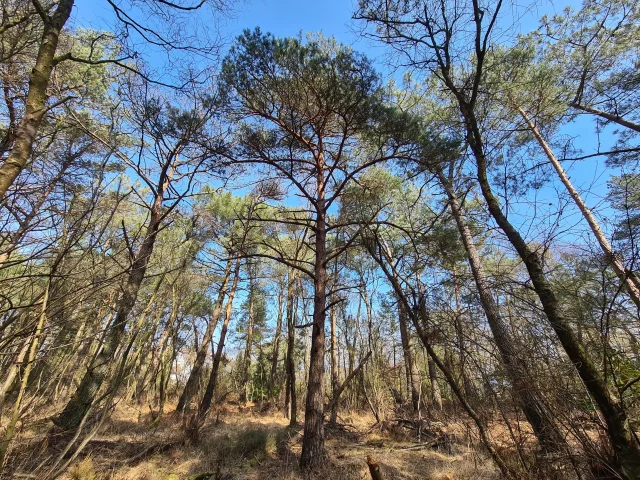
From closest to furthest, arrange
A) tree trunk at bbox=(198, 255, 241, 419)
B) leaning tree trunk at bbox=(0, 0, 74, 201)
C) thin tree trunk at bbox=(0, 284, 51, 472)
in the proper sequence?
thin tree trunk at bbox=(0, 284, 51, 472), leaning tree trunk at bbox=(0, 0, 74, 201), tree trunk at bbox=(198, 255, 241, 419)

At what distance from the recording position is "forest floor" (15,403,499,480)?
4.30 m

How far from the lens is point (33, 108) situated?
1751 mm

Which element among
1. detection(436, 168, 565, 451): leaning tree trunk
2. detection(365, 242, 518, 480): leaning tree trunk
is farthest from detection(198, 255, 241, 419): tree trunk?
detection(436, 168, 565, 451): leaning tree trunk

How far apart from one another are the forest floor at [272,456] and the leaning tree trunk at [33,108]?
10.5 ft

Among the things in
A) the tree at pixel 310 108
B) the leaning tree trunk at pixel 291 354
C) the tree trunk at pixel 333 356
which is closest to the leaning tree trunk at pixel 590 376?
the tree at pixel 310 108

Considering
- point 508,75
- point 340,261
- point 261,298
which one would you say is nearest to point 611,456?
point 508,75

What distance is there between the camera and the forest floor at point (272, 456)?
4298 millimetres

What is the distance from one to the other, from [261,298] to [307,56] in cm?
1393

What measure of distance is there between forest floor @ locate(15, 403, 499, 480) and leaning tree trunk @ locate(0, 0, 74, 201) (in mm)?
3197

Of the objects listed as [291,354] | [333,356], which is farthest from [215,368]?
[333,356]

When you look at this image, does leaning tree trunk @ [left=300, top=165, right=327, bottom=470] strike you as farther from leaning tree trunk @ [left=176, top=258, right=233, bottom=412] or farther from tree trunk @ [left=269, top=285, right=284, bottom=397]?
tree trunk @ [left=269, top=285, right=284, bottom=397]

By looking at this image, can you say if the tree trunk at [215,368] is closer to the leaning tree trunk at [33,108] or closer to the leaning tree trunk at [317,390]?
the leaning tree trunk at [317,390]

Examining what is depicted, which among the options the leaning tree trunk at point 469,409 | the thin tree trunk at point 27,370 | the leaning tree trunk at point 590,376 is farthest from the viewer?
the leaning tree trunk at point 469,409

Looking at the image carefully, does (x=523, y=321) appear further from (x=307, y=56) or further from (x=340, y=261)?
(x=340, y=261)
